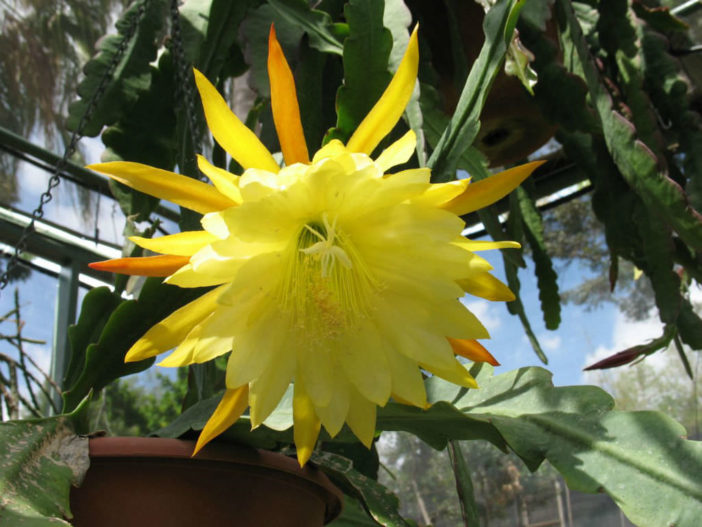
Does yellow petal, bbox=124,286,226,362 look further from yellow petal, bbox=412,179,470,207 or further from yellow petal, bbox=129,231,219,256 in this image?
yellow petal, bbox=412,179,470,207

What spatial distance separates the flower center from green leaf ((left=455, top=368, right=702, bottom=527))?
163mm

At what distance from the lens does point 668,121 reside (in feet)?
3.72

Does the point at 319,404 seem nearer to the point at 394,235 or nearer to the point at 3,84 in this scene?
the point at 394,235

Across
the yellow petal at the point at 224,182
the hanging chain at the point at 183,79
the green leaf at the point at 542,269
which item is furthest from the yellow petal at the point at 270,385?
the green leaf at the point at 542,269

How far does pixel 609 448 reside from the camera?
1.85 ft

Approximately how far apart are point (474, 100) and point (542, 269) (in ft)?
2.43

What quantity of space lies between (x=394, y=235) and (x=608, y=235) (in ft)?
2.66

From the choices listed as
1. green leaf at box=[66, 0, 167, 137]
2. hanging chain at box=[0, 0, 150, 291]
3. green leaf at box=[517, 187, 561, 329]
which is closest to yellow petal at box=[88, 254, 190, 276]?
hanging chain at box=[0, 0, 150, 291]

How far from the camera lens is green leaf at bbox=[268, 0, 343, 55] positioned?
32.5 inches

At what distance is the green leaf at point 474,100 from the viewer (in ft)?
2.01

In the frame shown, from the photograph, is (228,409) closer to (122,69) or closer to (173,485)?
(173,485)

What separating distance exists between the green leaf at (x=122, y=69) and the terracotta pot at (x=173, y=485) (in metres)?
0.52

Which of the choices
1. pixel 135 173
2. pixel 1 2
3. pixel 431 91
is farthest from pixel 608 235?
pixel 1 2

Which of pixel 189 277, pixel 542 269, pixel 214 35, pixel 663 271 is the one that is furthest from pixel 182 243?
pixel 542 269
